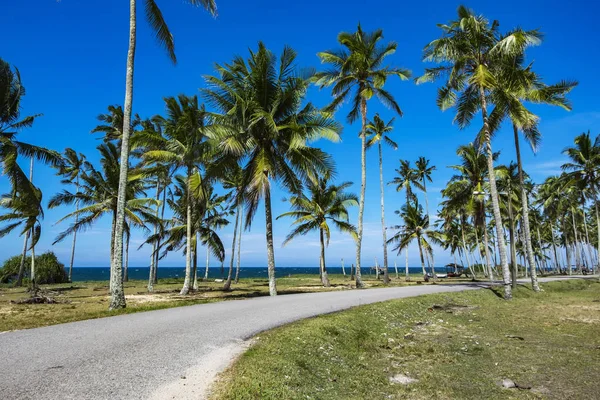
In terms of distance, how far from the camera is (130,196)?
26719 mm

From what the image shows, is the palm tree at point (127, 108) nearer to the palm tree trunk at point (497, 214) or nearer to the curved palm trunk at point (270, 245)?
the curved palm trunk at point (270, 245)

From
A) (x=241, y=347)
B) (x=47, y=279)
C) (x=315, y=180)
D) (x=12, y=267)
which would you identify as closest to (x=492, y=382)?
(x=241, y=347)

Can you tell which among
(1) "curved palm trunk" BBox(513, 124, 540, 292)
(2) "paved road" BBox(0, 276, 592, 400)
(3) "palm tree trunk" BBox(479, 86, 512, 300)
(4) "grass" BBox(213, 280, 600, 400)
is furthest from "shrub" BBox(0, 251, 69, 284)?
(1) "curved palm trunk" BBox(513, 124, 540, 292)

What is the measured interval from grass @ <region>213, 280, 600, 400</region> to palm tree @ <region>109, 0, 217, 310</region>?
7.05 meters

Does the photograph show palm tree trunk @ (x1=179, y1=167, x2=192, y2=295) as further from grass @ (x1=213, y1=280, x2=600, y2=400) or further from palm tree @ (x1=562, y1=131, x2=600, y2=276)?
palm tree @ (x1=562, y1=131, x2=600, y2=276)

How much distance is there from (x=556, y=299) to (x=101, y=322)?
20.8 metres

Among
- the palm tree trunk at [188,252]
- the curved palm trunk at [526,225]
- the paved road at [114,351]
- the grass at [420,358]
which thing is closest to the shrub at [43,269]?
the palm tree trunk at [188,252]

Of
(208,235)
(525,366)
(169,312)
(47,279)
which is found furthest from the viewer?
(47,279)

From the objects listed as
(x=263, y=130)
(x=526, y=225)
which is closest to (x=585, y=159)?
(x=526, y=225)

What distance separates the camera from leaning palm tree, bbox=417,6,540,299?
1827 centimetres

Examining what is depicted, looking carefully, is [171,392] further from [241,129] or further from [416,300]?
[241,129]

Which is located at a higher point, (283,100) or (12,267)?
(283,100)

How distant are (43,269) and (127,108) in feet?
119

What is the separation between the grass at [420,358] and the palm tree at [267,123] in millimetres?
8639
